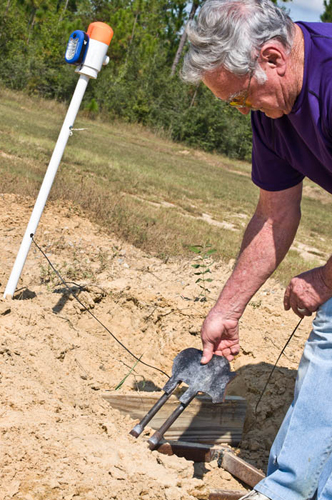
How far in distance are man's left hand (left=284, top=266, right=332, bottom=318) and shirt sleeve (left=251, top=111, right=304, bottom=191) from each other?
52cm

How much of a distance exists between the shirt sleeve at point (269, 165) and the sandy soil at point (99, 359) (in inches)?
49.8

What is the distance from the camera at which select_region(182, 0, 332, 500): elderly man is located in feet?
6.57

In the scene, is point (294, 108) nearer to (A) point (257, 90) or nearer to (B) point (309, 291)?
(A) point (257, 90)

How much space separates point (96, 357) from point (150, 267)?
71.6 inches

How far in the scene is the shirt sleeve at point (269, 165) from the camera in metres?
2.52

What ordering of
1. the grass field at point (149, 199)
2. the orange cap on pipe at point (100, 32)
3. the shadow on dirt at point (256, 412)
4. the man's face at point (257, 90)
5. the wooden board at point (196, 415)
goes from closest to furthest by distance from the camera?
the man's face at point (257, 90) → the wooden board at point (196, 415) → the shadow on dirt at point (256, 412) → the orange cap on pipe at point (100, 32) → the grass field at point (149, 199)

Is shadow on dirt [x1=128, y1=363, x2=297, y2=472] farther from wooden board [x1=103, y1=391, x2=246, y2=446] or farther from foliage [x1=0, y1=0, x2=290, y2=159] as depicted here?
foliage [x1=0, y1=0, x2=290, y2=159]

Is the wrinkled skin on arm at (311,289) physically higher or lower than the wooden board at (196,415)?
higher

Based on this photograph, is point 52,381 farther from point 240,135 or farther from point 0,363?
point 240,135

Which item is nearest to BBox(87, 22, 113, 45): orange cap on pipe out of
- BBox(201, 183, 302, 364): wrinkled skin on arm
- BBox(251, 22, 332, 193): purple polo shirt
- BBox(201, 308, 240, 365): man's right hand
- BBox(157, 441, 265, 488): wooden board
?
BBox(251, 22, 332, 193): purple polo shirt

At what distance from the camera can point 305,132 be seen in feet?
7.18

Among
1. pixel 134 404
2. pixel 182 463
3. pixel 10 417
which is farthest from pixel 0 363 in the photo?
pixel 182 463

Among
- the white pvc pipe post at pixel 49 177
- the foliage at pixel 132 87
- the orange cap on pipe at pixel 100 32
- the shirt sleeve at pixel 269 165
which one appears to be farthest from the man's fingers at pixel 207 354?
the foliage at pixel 132 87

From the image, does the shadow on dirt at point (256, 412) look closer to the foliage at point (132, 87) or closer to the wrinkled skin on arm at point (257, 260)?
the wrinkled skin on arm at point (257, 260)
